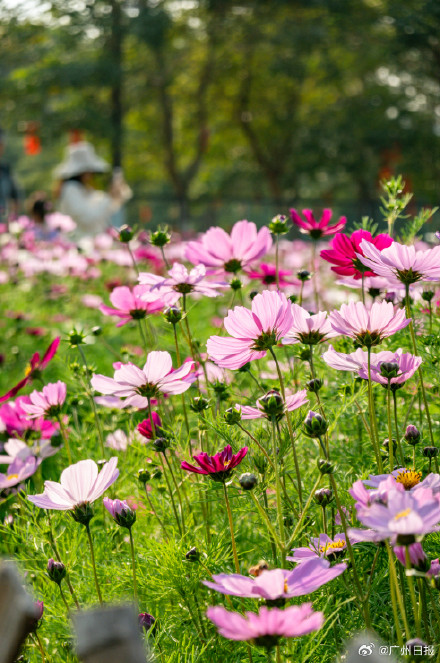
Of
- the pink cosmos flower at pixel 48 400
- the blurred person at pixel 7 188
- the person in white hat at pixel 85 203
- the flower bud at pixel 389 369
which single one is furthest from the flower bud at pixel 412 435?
the blurred person at pixel 7 188

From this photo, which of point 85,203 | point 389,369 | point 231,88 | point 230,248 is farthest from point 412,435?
point 231,88

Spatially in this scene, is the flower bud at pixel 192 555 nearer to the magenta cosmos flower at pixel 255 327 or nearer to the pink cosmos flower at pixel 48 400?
the magenta cosmos flower at pixel 255 327

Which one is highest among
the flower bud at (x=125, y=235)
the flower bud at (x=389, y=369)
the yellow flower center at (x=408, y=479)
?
the flower bud at (x=389, y=369)

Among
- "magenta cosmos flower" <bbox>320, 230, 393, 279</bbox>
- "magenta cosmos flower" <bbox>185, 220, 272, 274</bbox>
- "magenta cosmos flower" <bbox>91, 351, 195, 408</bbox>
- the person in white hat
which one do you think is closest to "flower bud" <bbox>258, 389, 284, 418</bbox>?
"magenta cosmos flower" <bbox>91, 351, 195, 408</bbox>

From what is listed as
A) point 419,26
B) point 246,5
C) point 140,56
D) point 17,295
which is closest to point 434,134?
point 246,5

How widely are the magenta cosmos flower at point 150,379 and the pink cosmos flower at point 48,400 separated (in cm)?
25

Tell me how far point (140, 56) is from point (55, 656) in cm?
1463

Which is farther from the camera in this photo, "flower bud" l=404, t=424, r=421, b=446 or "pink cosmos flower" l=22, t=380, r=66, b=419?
"pink cosmos flower" l=22, t=380, r=66, b=419

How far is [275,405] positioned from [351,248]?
0.38m

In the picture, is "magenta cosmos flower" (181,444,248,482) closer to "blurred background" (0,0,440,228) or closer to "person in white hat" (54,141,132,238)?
"person in white hat" (54,141,132,238)

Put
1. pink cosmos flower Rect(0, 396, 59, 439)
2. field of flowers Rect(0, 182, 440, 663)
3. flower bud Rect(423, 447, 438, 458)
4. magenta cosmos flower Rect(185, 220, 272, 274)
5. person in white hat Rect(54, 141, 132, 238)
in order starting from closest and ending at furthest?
field of flowers Rect(0, 182, 440, 663) → flower bud Rect(423, 447, 438, 458) → magenta cosmos flower Rect(185, 220, 272, 274) → pink cosmos flower Rect(0, 396, 59, 439) → person in white hat Rect(54, 141, 132, 238)

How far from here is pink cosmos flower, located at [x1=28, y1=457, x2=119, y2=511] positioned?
0.89 m

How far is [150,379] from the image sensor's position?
1004mm

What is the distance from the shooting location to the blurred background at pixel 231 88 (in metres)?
12.2
